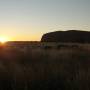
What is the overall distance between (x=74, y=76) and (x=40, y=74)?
50.7 inches

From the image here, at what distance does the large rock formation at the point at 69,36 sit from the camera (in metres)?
107

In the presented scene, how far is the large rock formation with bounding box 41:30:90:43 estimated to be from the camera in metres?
107

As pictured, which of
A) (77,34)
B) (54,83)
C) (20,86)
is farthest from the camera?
(77,34)

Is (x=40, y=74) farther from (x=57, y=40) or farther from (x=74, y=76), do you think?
(x=57, y=40)

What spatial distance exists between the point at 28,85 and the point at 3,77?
137 cm

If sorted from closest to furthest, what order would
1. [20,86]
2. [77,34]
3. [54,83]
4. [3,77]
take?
1. [20,86]
2. [54,83]
3. [3,77]
4. [77,34]

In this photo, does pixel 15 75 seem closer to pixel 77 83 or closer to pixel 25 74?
pixel 25 74

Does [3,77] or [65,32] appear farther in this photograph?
[65,32]

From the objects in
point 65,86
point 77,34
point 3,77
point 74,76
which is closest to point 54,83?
point 65,86

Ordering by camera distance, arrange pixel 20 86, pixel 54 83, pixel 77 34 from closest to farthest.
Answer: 1. pixel 20 86
2. pixel 54 83
3. pixel 77 34

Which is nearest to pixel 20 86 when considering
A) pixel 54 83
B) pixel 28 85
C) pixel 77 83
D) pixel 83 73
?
pixel 28 85

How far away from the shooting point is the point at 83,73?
32.7 feet

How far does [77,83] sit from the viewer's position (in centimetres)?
869

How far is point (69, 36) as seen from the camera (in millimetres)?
107750
